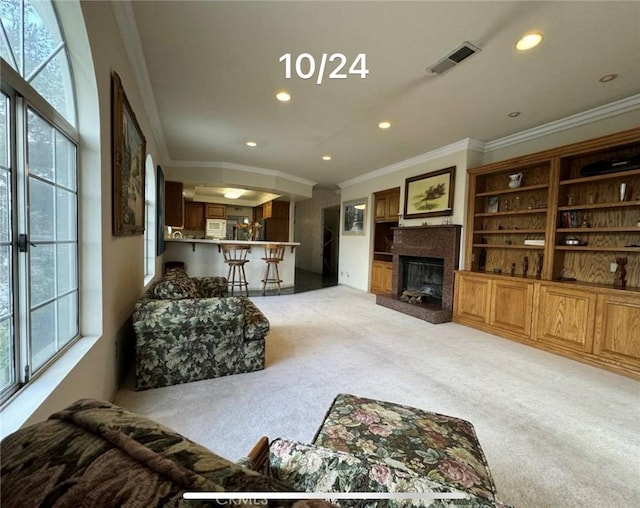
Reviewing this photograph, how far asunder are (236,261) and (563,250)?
5.04 metres

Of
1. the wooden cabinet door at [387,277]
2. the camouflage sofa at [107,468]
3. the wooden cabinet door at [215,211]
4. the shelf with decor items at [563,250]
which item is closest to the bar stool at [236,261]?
the wooden cabinet door at [387,277]

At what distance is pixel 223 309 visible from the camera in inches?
90.5

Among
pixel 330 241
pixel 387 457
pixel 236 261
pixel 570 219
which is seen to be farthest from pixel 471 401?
pixel 330 241

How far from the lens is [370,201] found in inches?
256

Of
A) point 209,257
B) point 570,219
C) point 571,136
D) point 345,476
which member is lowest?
point 345,476

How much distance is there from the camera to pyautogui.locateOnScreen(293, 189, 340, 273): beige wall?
9.65 metres

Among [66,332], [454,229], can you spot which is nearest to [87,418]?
[66,332]

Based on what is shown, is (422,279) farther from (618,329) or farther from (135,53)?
(135,53)

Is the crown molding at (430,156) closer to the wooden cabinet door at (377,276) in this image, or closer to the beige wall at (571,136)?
the beige wall at (571,136)

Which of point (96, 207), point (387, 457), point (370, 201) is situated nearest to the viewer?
point (387, 457)

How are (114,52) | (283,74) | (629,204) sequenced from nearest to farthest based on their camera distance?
(114,52) → (283,74) → (629,204)

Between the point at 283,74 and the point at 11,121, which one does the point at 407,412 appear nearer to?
the point at 11,121

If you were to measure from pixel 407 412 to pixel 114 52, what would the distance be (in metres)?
2.83

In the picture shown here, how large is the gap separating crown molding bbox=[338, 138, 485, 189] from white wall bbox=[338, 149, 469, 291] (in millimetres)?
40
